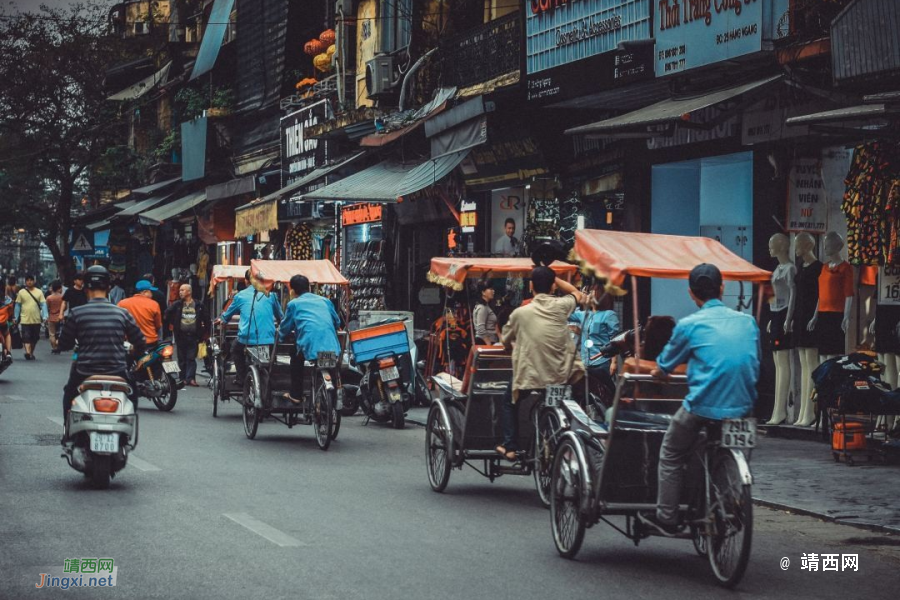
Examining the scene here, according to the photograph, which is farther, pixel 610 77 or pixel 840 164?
pixel 610 77

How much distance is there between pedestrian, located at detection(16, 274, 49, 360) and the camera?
2983 centimetres

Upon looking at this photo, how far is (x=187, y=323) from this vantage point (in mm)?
21641

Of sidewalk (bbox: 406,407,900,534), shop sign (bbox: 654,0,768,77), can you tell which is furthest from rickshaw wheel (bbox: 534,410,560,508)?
shop sign (bbox: 654,0,768,77)

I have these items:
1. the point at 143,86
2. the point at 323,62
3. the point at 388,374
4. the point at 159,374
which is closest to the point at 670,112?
the point at 388,374

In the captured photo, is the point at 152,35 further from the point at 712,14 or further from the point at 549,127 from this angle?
the point at 712,14

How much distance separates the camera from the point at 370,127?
1029 inches

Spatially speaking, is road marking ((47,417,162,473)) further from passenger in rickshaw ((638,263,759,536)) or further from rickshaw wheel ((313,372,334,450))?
passenger in rickshaw ((638,263,759,536))

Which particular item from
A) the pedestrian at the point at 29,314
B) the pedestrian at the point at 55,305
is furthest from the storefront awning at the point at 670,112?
the pedestrian at the point at 55,305

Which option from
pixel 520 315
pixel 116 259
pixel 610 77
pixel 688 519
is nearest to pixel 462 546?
pixel 688 519

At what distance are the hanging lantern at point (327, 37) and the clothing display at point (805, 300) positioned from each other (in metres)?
18.4

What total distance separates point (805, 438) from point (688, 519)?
7486mm

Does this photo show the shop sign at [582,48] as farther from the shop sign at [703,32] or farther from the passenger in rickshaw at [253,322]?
the passenger in rickshaw at [253,322]

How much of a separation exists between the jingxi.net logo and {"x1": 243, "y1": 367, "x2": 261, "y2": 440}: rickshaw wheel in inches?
275

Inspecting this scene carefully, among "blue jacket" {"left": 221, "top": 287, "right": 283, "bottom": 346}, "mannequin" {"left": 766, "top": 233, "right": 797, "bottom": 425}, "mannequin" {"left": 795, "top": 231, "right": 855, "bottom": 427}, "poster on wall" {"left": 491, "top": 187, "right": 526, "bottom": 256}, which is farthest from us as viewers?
"poster on wall" {"left": 491, "top": 187, "right": 526, "bottom": 256}
